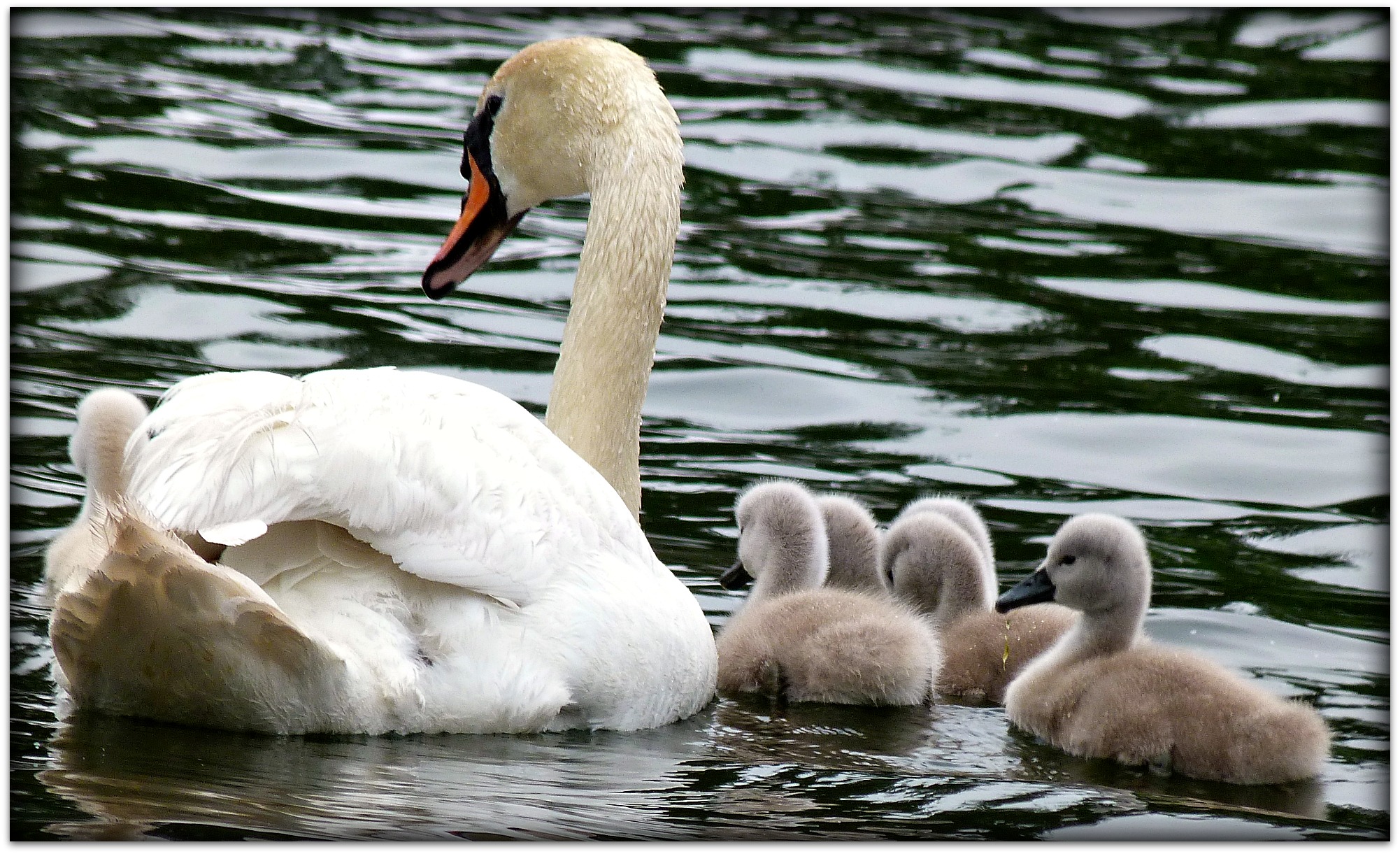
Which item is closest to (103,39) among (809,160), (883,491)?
(809,160)

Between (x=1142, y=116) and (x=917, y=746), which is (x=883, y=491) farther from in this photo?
(x=1142, y=116)

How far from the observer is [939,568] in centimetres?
650

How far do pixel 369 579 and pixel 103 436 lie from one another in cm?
222

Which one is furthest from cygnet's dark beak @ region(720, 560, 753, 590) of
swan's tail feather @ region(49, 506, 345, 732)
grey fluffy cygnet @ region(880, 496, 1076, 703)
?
swan's tail feather @ region(49, 506, 345, 732)

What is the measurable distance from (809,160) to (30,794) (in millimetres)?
10817

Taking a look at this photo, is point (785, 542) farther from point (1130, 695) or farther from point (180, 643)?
point (180, 643)

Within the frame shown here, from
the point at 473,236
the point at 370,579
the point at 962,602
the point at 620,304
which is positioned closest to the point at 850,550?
the point at 962,602

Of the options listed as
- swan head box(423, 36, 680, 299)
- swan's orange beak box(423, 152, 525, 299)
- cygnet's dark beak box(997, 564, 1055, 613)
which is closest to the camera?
cygnet's dark beak box(997, 564, 1055, 613)

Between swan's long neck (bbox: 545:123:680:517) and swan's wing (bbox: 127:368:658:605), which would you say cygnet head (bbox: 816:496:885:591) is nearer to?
swan's long neck (bbox: 545:123:680:517)

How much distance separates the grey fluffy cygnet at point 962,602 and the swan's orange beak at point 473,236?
5.14ft

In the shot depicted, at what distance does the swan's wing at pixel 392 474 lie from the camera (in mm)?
4602

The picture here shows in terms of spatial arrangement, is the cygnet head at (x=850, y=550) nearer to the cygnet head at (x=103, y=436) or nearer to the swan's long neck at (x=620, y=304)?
the swan's long neck at (x=620, y=304)

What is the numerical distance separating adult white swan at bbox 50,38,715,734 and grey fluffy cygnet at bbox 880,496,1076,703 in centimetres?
115

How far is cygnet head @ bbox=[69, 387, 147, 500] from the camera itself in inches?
260
